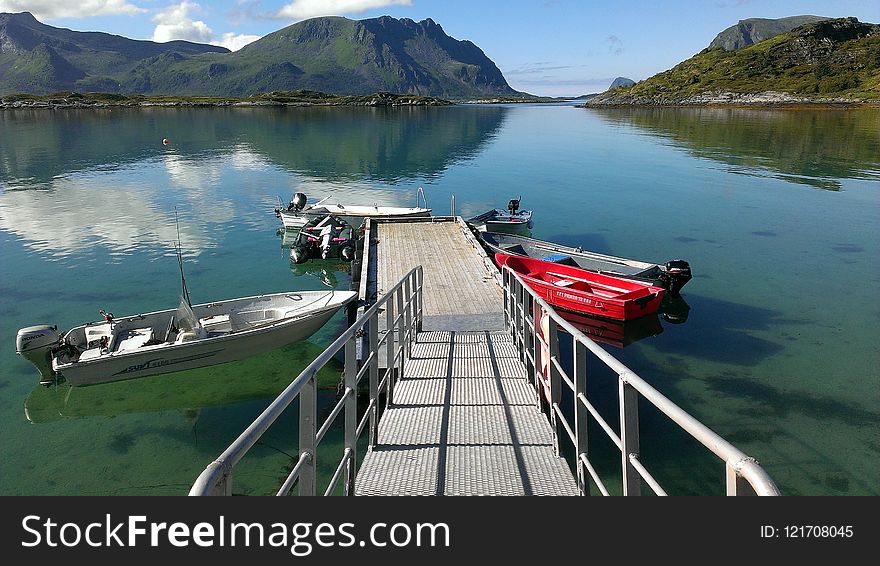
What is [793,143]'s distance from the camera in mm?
69750

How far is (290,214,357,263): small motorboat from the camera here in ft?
85.7

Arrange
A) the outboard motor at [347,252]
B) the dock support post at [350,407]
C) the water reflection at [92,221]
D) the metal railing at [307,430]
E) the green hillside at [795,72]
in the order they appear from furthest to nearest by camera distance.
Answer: the green hillside at [795,72], the water reflection at [92,221], the outboard motor at [347,252], the dock support post at [350,407], the metal railing at [307,430]

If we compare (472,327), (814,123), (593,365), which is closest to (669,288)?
(593,365)

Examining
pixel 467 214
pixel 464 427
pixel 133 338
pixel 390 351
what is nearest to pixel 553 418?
pixel 464 427

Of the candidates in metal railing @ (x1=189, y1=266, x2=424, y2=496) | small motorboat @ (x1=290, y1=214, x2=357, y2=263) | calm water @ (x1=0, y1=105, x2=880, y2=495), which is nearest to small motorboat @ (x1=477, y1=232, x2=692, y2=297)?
calm water @ (x1=0, y1=105, x2=880, y2=495)

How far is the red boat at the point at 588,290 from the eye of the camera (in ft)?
57.5

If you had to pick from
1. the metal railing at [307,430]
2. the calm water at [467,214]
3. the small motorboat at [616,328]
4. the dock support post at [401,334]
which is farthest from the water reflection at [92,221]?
the metal railing at [307,430]

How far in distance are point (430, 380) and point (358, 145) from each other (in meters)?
71.9

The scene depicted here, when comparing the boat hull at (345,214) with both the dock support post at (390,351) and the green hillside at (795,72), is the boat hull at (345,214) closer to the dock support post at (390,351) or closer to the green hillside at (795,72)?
the dock support post at (390,351)

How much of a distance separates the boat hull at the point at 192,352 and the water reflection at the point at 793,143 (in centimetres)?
4386

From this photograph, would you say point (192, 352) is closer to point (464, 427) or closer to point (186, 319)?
point (186, 319)

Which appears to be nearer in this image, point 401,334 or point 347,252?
point 401,334

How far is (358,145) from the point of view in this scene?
77000 mm

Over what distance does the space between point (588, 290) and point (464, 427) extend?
13.2 meters
